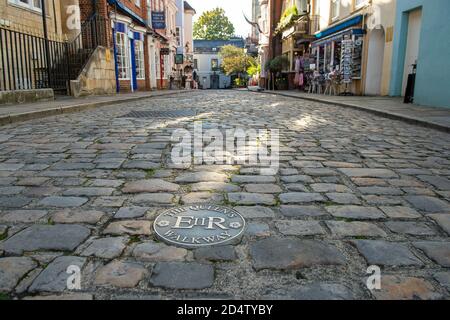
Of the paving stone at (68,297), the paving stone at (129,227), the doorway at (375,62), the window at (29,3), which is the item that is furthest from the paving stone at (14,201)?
the doorway at (375,62)

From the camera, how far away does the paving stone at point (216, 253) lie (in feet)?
6.56

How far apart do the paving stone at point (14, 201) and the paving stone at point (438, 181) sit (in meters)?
3.31

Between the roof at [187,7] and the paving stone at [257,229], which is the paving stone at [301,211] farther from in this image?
the roof at [187,7]

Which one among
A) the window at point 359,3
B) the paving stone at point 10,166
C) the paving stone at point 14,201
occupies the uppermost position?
the window at point 359,3

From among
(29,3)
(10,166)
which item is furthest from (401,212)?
(29,3)

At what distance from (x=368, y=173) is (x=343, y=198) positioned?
93 centimetres

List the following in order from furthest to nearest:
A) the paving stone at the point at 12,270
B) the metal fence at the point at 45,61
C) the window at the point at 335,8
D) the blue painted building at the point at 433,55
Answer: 1. the window at the point at 335,8
2. the metal fence at the point at 45,61
3. the blue painted building at the point at 433,55
4. the paving stone at the point at 12,270

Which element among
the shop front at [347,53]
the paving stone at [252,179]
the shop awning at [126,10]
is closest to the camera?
the paving stone at [252,179]

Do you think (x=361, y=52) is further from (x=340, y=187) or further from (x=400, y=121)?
(x=340, y=187)

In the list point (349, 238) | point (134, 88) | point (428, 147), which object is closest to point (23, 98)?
point (428, 147)

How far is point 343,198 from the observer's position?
3.01 m

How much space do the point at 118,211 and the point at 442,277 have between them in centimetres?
195

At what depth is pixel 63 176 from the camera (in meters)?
3.65

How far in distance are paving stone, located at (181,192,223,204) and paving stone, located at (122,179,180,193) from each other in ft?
0.69
